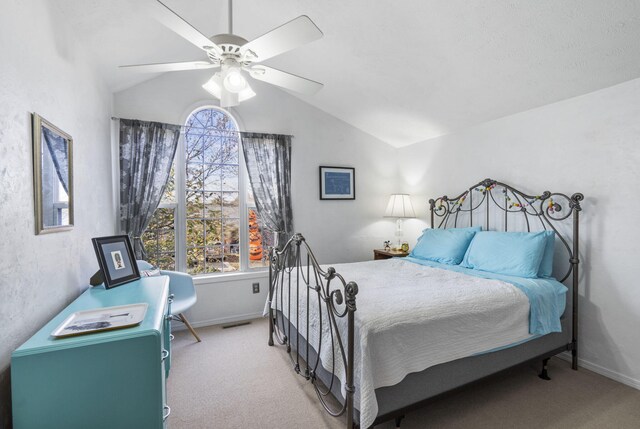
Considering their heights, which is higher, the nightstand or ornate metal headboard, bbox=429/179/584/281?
ornate metal headboard, bbox=429/179/584/281

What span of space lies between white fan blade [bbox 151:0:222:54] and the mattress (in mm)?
1642

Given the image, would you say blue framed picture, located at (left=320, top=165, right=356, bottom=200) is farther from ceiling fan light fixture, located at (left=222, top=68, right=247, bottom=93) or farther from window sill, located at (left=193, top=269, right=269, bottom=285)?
ceiling fan light fixture, located at (left=222, top=68, right=247, bottom=93)

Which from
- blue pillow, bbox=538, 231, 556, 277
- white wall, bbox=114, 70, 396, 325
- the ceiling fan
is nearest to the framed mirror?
the ceiling fan

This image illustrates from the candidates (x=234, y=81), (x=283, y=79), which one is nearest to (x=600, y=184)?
(x=283, y=79)

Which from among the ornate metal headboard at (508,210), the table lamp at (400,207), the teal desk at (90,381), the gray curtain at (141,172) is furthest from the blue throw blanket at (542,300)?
the gray curtain at (141,172)

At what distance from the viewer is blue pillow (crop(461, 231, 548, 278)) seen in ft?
7.95

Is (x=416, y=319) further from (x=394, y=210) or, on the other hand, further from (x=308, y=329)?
(x=394, y=210)

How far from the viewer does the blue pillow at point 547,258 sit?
2.47 m

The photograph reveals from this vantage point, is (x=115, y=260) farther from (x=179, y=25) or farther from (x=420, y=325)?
(x=420, y=325)

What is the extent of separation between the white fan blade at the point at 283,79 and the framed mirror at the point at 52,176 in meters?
1.09

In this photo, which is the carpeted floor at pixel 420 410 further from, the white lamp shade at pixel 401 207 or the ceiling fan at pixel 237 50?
the white lamp shade at pixel 401 207

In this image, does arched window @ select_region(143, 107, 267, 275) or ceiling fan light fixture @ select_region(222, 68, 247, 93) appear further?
arched window @ select_region(143, 107, 267, 275)

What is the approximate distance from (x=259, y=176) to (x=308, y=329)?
6.73 feet

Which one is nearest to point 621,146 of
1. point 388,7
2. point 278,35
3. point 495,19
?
point 495,19
